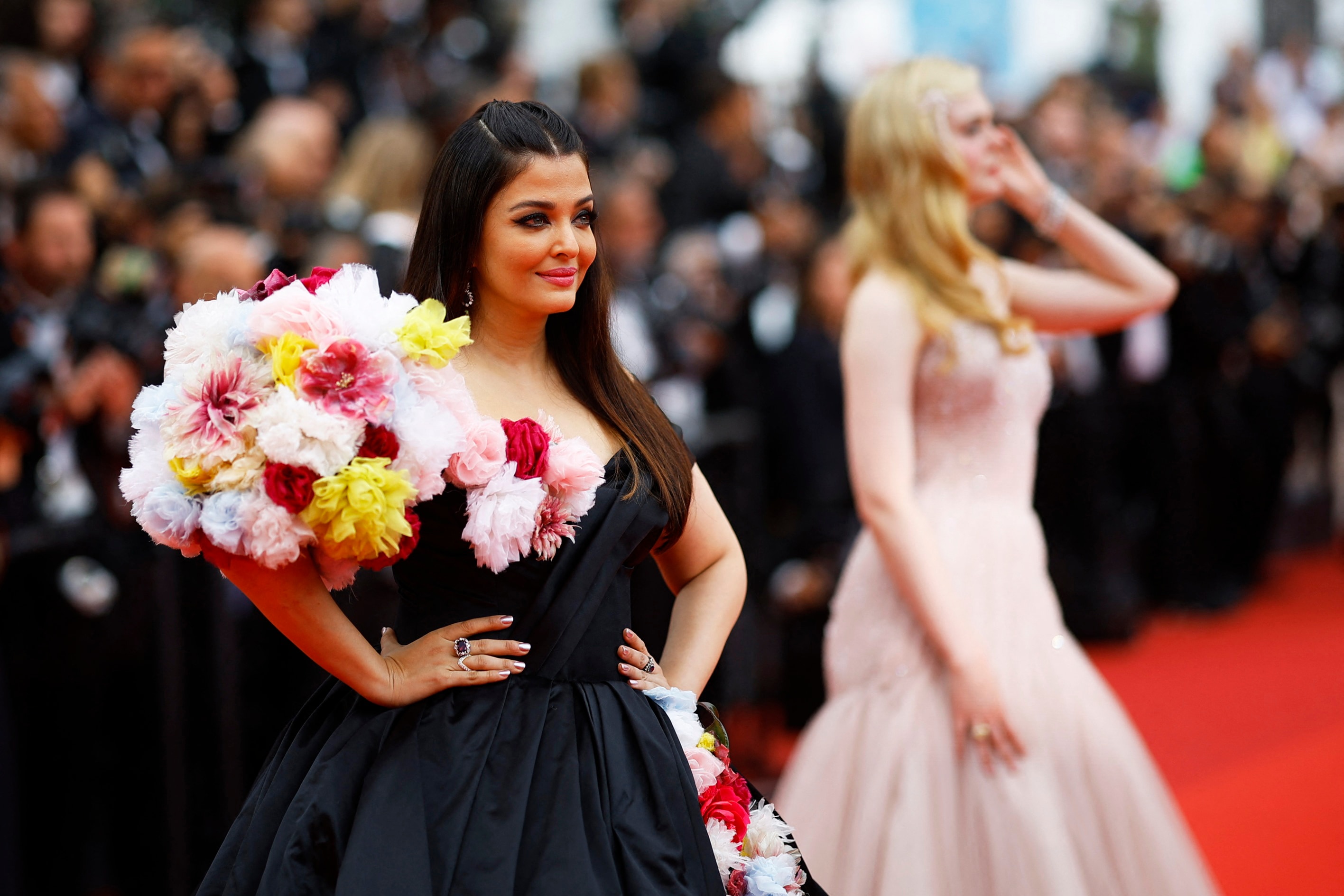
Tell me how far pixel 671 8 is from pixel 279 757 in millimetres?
8164

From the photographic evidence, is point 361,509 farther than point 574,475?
No

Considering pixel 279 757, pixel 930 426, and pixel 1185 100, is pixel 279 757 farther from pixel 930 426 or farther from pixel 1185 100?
pixel 1185 100

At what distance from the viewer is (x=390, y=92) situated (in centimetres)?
805

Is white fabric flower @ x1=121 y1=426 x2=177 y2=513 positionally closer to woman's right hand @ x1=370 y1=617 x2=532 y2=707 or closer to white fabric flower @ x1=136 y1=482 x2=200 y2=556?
white fabric flower @ x1=136 y1=482 x2=200 y2=556

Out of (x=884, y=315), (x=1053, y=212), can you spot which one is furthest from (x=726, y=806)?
(x=1053, y=212)

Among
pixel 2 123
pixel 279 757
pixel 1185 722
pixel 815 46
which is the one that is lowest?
pixel 1185 722

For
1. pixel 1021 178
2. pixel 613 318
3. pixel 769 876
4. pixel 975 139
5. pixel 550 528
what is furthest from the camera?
pixel 1021 178

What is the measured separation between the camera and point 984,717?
3037 mm

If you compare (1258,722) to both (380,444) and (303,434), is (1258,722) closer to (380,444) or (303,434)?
(380,444)

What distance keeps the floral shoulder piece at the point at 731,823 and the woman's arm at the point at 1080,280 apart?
1577 millimetres

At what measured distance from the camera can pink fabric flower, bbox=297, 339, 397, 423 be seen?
1994 millimetres

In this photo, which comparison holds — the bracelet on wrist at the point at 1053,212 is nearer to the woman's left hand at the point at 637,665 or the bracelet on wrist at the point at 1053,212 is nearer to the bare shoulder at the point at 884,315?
the bare shoulder at the point at 884,315

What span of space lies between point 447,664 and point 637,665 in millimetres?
340

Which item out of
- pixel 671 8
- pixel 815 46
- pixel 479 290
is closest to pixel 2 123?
pixel 479 290
